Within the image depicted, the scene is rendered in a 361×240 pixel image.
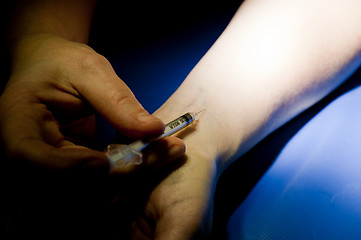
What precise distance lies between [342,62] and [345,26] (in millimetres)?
122

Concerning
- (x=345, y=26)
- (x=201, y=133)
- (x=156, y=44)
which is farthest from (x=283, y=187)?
(x=156, y=44)

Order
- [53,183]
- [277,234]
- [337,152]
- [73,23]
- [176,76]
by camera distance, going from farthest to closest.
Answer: [176,76] < [73,23] < [337,152] < [277,234] < [53,183]

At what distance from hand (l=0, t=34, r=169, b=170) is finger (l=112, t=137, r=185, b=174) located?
5cm

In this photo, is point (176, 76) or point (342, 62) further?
point (176, 76)

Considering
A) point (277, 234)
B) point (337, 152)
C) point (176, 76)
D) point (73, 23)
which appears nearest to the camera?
point (277, 234)

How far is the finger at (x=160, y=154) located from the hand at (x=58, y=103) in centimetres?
5

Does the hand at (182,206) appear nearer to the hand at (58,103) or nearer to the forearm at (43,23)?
the hand at (58,103)

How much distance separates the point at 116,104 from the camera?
60 cm

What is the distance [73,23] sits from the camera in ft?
3.12

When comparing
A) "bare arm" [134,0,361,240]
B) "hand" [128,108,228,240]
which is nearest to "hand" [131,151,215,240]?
"hand" [128,108,228,240]

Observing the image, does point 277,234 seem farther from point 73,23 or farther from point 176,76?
point 73,23

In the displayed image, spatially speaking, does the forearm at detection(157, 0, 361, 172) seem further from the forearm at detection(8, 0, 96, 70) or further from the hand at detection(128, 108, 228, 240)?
Answer: the forearm at detection(8, 0, 96, 70)

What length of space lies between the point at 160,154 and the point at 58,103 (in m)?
0.35

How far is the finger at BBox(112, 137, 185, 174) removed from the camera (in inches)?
23.8
